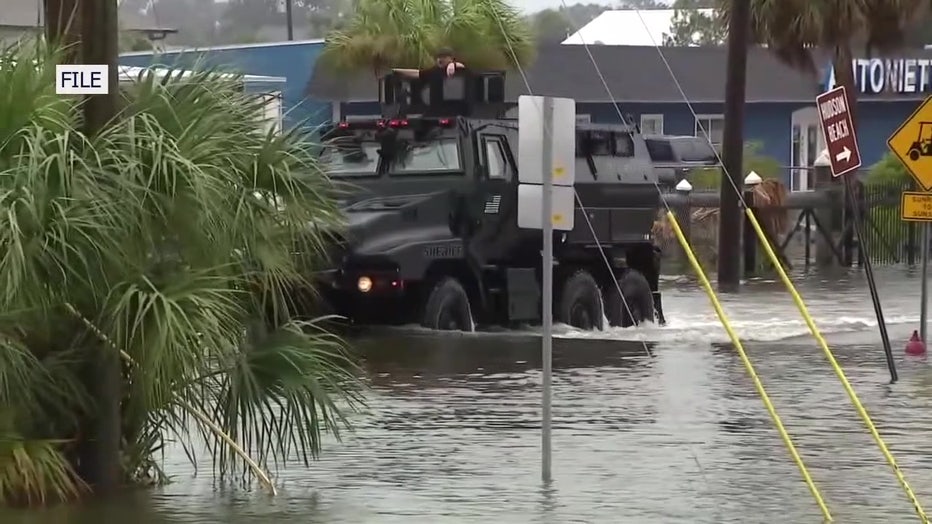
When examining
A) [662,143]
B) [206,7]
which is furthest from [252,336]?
[662,143]

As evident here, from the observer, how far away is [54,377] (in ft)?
31.8

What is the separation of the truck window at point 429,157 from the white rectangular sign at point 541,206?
865 centimetres

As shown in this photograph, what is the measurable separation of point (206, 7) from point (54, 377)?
55.3ft

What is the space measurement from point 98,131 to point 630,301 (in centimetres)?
1201

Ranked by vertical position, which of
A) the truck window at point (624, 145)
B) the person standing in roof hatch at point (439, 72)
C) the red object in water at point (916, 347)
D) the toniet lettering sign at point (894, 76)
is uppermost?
the toniet lettering sign at point (894, 76)

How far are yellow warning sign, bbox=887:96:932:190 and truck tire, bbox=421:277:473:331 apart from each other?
481 cm

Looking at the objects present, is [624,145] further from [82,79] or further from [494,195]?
[82,79]

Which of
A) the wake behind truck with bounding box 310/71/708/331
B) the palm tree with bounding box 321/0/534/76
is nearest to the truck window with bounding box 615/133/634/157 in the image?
the wake behind truck with bounding box 310/71/708/331

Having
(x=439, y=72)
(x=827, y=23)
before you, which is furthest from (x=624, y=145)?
(x=827, y=23)

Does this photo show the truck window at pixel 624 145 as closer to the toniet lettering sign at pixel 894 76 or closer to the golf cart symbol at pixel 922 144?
the golf cart symbol at pixel 922 144

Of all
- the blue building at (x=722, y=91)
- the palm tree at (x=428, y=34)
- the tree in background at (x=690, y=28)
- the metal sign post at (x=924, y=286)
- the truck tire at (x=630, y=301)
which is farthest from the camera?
the tree in background at (x=690, y=28)

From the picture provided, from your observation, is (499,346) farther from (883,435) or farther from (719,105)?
(719,105)

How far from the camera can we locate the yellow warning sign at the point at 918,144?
1745cm

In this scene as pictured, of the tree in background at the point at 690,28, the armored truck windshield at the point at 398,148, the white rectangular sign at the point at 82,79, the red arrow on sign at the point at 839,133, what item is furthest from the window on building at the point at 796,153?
the white rectangular sign at the point at 82,79
